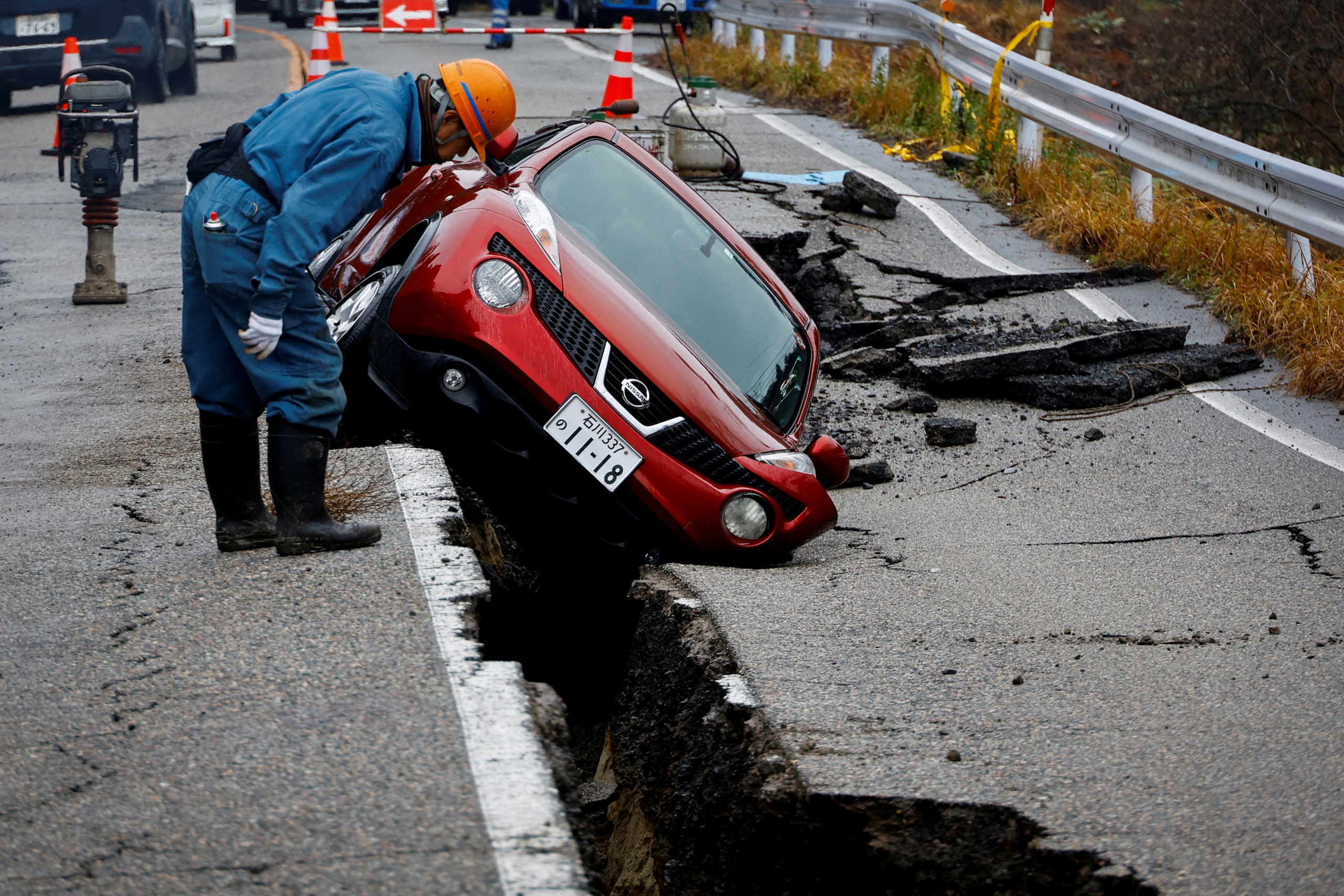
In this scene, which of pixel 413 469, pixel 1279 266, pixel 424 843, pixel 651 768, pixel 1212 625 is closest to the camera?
pixel 424 843

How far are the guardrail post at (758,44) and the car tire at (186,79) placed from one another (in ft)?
22.4

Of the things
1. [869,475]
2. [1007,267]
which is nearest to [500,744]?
[869,475]

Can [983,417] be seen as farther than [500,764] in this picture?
Yes

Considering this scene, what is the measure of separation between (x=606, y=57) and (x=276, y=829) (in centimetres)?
1629

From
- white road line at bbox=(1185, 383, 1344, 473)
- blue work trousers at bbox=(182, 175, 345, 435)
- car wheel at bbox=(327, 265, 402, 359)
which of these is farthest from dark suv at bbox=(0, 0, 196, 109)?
white road line at bbox=(1185, 383, 1344, 473)

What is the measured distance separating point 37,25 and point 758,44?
8263mm

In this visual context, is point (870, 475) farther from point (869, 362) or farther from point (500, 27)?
point (500, 27)

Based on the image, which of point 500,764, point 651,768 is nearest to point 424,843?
point 500,764

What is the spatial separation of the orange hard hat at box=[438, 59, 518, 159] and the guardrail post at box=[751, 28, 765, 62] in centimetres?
1248

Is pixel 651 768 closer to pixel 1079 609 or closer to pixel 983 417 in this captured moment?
pixel 1079 609

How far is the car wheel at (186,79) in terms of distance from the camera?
49.7 feet

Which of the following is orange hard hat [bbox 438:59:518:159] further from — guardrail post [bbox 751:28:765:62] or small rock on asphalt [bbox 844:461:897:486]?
guardrail post [bbox 751:28:765:62]

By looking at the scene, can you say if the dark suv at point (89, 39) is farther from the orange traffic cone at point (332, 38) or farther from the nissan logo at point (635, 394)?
the nissan logo at point (635, 394)

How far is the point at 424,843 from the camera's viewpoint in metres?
2.53
